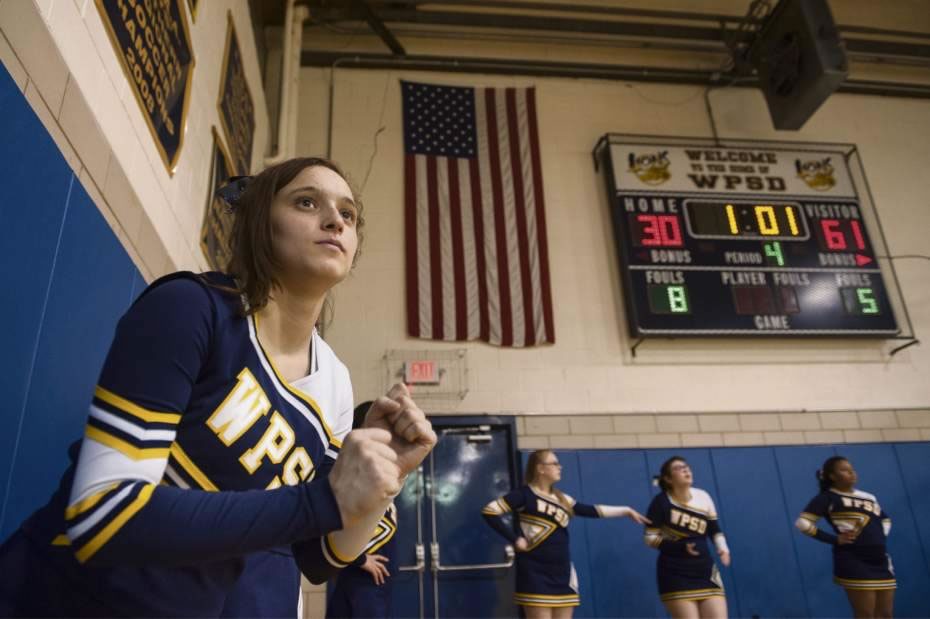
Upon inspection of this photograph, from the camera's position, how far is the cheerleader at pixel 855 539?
4809 mm

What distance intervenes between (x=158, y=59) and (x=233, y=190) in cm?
231

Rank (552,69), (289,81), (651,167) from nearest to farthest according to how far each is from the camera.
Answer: (289,81), (651,167), (552,69)

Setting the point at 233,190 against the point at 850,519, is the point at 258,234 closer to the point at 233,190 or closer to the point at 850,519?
the point at 233,190

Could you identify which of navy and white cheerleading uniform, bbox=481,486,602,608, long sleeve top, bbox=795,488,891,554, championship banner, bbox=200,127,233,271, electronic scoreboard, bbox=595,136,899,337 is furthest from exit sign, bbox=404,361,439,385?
long sleeve top, bbox=795,488,891,554

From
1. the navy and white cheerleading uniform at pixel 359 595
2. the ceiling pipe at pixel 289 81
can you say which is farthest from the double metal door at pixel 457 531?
the ceiling pipe at pixel 289 81

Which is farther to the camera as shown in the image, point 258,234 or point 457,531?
point 457,531

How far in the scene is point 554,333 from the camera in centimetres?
644

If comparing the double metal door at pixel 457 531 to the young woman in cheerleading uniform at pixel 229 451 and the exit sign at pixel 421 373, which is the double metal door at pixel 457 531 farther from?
the young woman in cheerleading uniform at pixel 229 451

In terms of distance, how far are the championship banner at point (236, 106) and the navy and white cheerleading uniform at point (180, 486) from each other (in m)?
3.90

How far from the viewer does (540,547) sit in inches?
182

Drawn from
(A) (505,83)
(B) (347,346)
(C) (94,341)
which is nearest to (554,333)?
(B) (347,346)

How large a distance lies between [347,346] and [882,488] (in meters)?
5.25

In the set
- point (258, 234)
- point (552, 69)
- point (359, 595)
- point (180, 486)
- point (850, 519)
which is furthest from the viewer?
point (552, 69)

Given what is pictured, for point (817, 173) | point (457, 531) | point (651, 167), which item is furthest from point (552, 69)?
point (457, 531)
